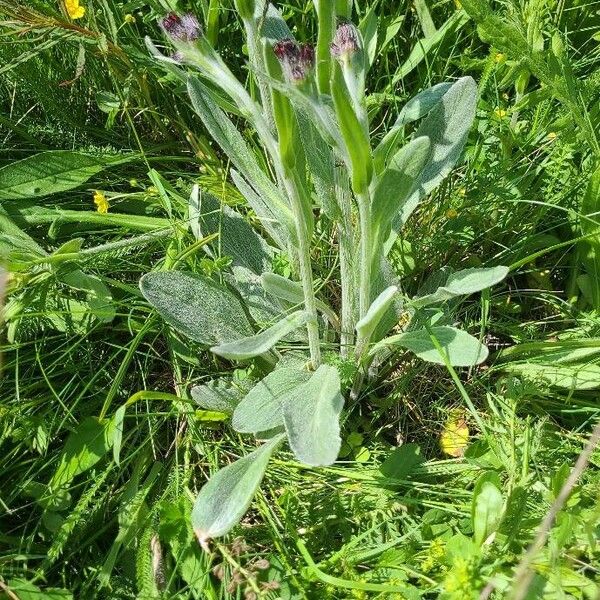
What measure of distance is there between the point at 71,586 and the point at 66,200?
116 cm

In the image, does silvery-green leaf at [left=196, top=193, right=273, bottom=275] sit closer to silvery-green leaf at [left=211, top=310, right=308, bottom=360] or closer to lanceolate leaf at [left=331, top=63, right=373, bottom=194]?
silvery-green leaf at [left=211, top=310, right=308, bottom=360]

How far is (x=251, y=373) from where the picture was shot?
1.93m

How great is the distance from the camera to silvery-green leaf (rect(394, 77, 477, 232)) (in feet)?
5.85

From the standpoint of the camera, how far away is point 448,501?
5.62 feet

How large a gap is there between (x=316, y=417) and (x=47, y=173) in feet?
3.97

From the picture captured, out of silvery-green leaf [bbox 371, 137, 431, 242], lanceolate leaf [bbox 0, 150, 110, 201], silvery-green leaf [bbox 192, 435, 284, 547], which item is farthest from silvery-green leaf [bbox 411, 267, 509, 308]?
lanceolate leaf [bbox 0, 150, 110, 201]

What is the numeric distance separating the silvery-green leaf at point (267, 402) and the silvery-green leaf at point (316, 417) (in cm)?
6

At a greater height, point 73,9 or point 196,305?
point 73,9

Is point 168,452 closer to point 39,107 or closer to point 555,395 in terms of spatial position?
point 555,395

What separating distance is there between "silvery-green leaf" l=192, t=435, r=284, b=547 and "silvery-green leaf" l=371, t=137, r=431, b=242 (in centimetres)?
57

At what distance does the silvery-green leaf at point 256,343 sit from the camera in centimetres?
149

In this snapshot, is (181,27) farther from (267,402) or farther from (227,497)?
(227,497)

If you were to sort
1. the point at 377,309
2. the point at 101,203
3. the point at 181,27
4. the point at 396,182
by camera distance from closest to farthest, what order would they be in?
the point at 181,27 → the point at 377,309 → the point at 396,182 → the point at 101,203

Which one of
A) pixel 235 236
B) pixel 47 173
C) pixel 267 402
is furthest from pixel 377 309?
pixel 47 173
